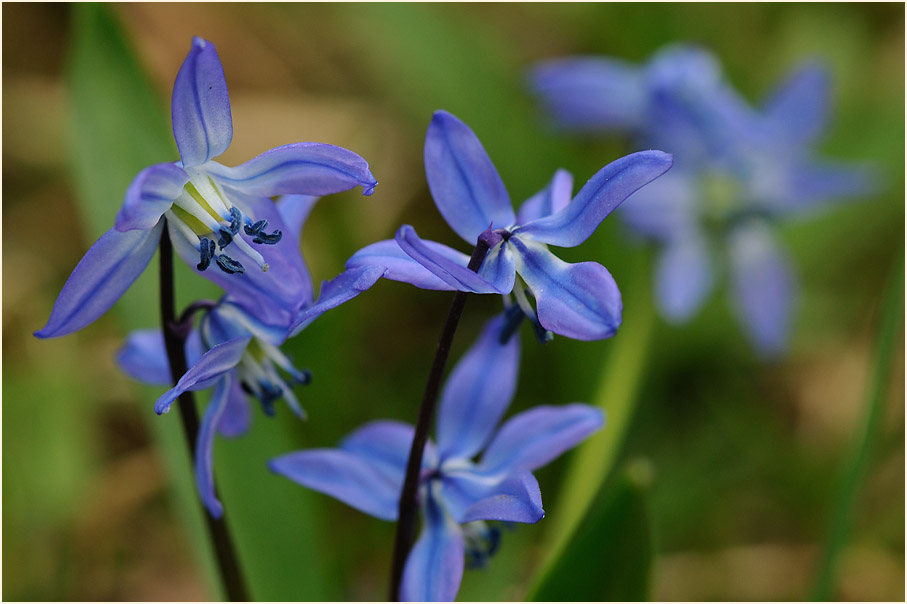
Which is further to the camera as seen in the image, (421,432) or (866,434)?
(866,434)

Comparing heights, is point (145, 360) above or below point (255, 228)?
below

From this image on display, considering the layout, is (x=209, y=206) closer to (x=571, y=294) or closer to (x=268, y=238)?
(x=268, y=238)

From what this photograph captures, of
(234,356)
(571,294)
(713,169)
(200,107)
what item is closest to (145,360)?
(234,356)

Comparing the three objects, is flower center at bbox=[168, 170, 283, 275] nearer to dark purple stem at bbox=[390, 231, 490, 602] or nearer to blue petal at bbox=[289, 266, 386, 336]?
blue petal at bbox=[289, 266, 386, 336]

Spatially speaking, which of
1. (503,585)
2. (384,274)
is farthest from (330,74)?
(384,274)

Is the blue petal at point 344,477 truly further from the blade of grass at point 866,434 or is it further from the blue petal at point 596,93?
the blue petal at point 596,93

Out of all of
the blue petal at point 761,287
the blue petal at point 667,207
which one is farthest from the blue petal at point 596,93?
the blue petal at point 761,287
